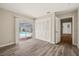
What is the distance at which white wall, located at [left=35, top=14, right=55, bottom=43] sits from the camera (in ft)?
14.4

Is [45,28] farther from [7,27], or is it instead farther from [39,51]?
[7,27]

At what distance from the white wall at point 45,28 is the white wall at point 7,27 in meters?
2.06

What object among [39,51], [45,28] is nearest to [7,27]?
[39,51]

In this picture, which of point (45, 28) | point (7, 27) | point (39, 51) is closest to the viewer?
point (39, 51)

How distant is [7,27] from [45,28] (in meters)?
2.60

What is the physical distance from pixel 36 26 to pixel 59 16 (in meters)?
2.26

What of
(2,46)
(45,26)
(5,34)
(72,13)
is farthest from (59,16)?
(2,46)

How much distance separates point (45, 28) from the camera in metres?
5.18

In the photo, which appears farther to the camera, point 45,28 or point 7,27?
point 45,28

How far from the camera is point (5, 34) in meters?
3.63

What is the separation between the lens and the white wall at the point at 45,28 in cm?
440

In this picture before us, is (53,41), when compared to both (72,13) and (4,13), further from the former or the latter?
(4,13)

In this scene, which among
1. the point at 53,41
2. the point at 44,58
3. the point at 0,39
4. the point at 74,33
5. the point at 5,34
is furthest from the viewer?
the point at 53,41

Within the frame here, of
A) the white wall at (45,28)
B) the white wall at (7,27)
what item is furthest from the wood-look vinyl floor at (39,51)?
the white wall at (45,28)
